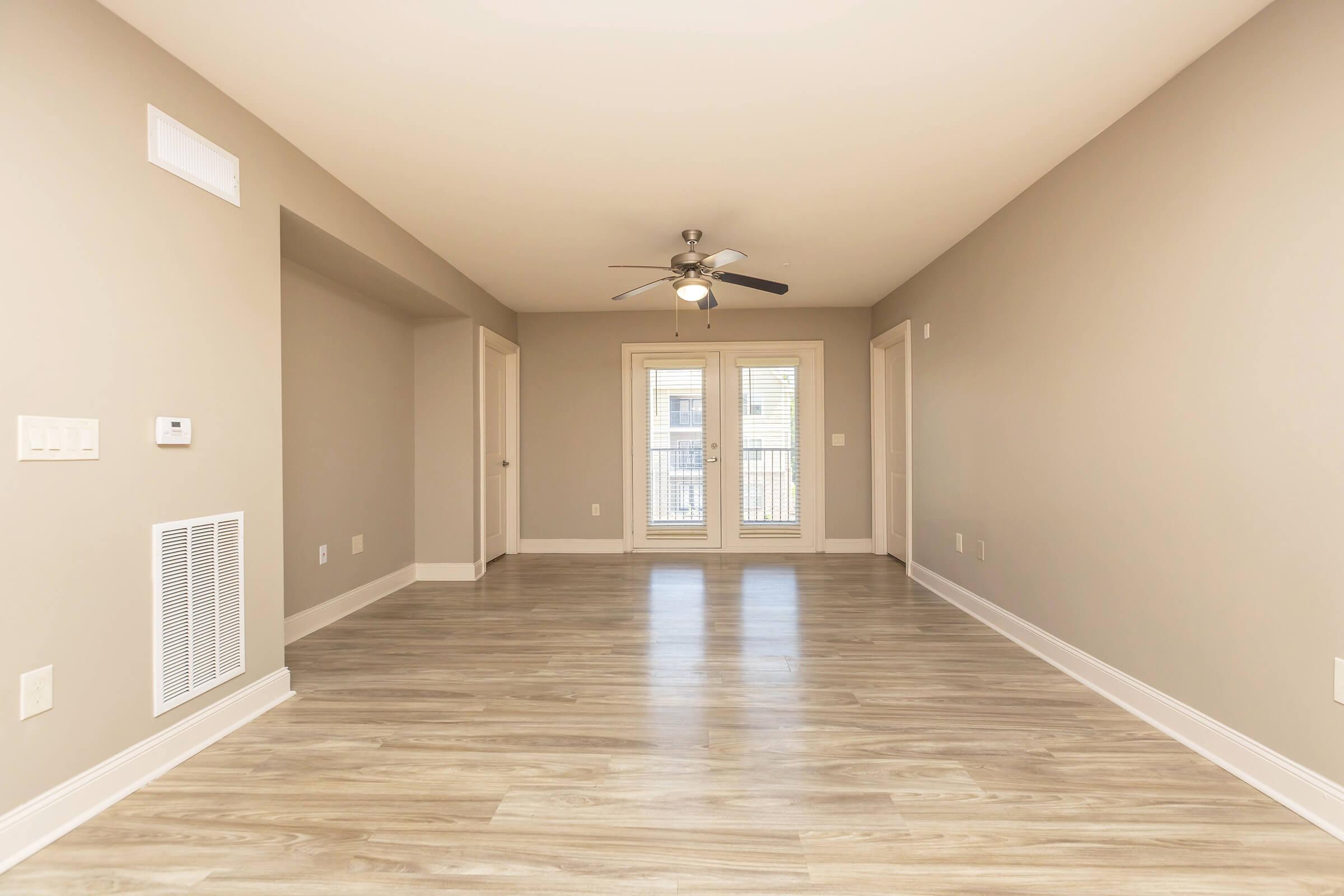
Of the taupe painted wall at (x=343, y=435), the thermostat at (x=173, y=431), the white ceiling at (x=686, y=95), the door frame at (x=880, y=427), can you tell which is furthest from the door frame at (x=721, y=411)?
the thermostat at (x=173, y=431)

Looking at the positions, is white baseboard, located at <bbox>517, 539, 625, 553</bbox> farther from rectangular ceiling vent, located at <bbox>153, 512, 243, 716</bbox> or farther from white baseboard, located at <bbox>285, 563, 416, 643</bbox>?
rectangular ceiling vent, located at <bbox>153, 512, 243, 716</bbox>

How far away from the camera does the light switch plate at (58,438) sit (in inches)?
64.0

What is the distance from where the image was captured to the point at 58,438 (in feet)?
5.59

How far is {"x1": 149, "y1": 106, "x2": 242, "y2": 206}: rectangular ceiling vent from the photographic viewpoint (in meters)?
2.01

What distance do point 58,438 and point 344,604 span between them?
8.08ft

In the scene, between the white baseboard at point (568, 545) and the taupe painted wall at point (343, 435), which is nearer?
the taupe painted wall at point (343, 435)

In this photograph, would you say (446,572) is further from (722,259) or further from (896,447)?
(896,447)

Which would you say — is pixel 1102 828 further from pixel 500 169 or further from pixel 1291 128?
pixel 500 169

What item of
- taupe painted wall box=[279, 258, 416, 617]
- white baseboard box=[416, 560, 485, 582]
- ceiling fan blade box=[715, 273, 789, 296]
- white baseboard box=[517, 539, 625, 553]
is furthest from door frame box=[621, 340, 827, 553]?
ceiling fan blade box=[715, 273, 789, 296]

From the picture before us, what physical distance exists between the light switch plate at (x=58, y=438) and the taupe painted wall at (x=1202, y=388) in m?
3.57

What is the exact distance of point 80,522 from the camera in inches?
69.4

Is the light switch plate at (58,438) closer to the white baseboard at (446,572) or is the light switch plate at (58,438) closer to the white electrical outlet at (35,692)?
the white electrical outlet at (35,692)

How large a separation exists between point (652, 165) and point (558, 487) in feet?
12.6

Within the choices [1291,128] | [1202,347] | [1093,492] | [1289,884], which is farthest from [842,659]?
[1291,128]
